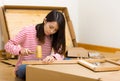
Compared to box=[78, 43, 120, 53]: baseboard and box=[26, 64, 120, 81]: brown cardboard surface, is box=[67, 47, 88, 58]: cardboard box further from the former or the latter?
box=[26, 64, 120, 81]: brown cardboard surface

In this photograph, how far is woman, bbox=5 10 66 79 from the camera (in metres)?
1.36

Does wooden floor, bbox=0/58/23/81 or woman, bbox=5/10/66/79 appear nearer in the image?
woman, bbox=5/10/66/79

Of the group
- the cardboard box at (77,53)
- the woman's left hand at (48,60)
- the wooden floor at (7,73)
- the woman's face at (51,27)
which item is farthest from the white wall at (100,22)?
the woman's left hand at (48,60)

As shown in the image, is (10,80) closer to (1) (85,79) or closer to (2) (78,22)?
(1) (85,79)

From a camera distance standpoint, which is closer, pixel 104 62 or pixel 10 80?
pixel 104 62

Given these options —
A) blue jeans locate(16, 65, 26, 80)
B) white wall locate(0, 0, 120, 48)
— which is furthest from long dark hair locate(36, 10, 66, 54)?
white wall locate(0, 0, 120, 48)

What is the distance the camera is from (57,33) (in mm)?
1431

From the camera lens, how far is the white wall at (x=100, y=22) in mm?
2383

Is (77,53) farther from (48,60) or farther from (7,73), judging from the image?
(48,60)

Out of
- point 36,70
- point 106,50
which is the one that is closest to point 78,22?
point 106,50

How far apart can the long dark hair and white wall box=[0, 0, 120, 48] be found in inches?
39.6

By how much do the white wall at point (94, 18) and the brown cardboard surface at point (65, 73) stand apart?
130 cm

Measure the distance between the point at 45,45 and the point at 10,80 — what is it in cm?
29

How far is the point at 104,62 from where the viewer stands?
1314mm
